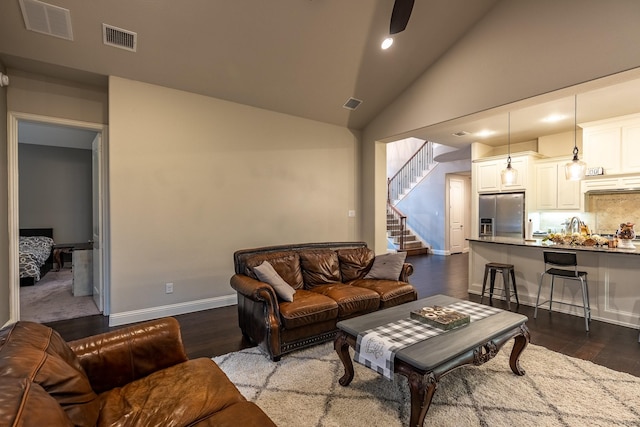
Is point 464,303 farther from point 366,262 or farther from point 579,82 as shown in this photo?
point 579,82

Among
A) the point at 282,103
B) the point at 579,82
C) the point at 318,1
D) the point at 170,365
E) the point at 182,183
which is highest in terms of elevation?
the point at 318,1

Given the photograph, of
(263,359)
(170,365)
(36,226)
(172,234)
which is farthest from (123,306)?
(36,226)

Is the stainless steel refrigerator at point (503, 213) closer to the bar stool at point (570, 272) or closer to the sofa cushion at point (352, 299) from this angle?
the bar stool at point (570, 272)

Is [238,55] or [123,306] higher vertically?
[238,55]

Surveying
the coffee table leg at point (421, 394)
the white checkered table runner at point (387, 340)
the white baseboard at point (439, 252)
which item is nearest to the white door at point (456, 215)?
the white baseboard at point (439, 252)

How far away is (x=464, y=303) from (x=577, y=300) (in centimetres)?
228

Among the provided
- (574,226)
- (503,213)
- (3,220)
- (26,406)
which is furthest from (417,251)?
(26,406)

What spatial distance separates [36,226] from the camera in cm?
690

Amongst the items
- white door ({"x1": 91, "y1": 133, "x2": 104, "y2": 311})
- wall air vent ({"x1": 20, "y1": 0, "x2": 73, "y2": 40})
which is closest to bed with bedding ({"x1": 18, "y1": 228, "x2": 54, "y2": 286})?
white door ({"x1": 91, "y1": 133, "x2": 104, "y2": 311})

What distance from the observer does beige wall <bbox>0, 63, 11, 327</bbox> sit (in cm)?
323

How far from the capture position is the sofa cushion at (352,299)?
10.1 ft

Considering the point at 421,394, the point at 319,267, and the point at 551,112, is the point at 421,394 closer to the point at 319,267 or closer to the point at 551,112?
the point at 319,267

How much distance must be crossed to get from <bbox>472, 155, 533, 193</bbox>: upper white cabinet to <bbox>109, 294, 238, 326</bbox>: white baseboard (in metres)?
5.47

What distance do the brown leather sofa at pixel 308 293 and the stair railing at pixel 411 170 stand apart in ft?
21.3
